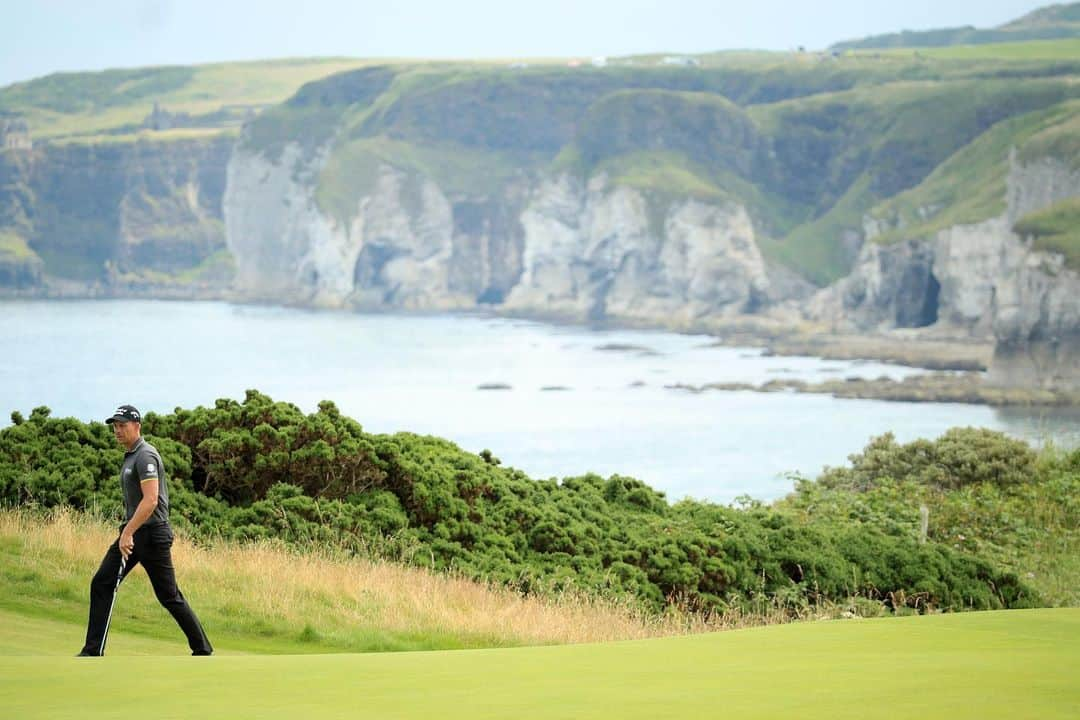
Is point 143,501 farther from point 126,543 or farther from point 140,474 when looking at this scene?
point 126,543

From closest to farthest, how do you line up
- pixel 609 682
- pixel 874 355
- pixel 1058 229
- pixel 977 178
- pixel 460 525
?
pixel 609 682, pixel 460 525, pixel 1058 229, pixel 874 355, pixel 977 178

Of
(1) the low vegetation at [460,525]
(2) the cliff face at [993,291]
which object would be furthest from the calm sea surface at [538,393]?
(1) the low vegetation at [460,525]

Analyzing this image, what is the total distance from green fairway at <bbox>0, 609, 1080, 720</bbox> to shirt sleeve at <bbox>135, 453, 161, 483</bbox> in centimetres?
148

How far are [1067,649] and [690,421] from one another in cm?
8852

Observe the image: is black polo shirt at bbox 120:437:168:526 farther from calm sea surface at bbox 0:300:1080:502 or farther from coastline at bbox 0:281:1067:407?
coastline at bbox 0:281:1067:407

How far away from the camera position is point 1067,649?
972cm

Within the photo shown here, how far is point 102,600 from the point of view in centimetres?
1109

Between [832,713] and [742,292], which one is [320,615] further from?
[742,292]

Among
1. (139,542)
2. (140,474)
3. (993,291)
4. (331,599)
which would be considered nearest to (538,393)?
(993,291)

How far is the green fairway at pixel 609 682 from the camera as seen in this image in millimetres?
7590

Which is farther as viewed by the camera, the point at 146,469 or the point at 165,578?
the point at 165,578

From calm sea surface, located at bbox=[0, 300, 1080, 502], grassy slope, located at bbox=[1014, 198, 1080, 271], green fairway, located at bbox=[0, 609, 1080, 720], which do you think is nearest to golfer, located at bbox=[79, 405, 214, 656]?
green fairway, located at bbox=[0, 609, 1080, 720]

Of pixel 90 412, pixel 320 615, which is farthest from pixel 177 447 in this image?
pixel 90 412

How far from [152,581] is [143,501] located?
2.13 feet
